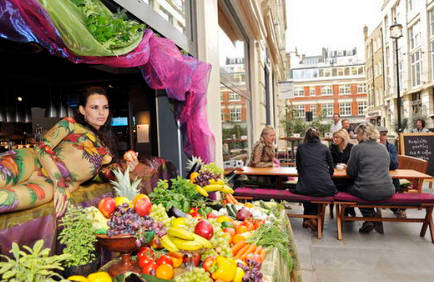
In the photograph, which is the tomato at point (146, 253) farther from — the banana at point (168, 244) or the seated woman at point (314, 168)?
the seated woman at point (314, 168)

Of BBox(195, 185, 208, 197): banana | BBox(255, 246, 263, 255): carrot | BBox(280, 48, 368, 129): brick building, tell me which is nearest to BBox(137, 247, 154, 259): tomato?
BBox(255, 246, 263, 255): carrot

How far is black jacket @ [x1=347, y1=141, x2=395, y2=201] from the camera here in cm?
529

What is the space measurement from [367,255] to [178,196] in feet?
10.4

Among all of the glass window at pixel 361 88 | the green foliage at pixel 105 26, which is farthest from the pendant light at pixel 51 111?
the glass window at pixel 361 88

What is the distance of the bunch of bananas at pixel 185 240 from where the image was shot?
2109 mm

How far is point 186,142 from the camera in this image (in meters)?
4.66

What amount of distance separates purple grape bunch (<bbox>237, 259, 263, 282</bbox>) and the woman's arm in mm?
1251

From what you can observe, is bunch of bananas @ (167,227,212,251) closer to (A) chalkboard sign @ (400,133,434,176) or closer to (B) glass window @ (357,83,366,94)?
(A) chalkboard sign @ (400,133,434,176)

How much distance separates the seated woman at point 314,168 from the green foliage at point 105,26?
3.88m

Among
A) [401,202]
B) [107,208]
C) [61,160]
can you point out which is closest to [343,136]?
[401,202]

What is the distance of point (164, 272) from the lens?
2078 millimetres

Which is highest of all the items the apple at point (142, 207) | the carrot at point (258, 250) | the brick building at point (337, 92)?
the brick building at point (337, 92)

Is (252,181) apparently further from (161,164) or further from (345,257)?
(161,164)

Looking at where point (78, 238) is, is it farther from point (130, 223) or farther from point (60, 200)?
point (60, 200)
